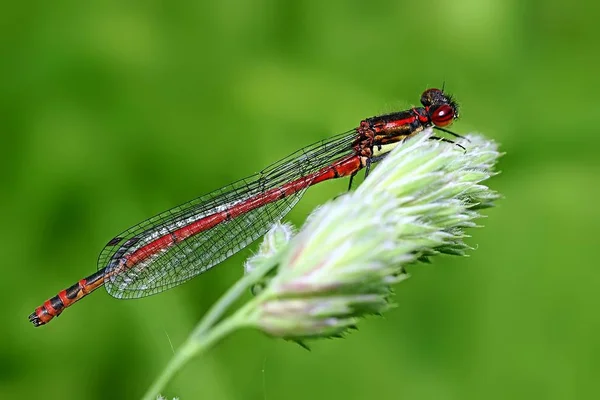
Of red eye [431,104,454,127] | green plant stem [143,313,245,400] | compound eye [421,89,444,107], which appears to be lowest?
green plant stem [143,313,245,400]

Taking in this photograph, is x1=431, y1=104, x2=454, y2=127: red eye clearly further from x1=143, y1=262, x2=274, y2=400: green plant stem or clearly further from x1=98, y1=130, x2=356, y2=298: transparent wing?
x1=143, y1=262, x2=274, y2=400: green plant stem

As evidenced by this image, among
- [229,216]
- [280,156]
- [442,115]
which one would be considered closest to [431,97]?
[442,115]

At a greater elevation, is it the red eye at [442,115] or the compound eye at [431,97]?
the compound eye at [431,97]

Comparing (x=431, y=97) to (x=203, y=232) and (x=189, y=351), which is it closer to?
(x=203, y=232)

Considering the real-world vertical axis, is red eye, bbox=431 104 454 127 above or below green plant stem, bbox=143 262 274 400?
above

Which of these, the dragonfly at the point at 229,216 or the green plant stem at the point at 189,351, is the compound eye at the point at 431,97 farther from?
the green plant stem at the point at 189,351

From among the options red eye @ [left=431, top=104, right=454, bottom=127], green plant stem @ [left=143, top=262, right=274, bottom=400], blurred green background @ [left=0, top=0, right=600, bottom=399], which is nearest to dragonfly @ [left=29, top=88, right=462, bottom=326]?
red eye @ [left=431, top=104, right=454, bottom=127]

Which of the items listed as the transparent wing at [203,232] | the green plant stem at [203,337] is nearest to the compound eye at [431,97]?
the transparent wing at [203,232]
